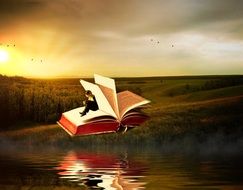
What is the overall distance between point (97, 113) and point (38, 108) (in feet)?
48.2

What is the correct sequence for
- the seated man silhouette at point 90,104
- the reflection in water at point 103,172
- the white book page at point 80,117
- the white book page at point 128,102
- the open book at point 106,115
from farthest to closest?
1. the seated man silhouette at point 90,104
2. the white book page at point 128,102
3. the white book page at point 80,117
4. the open book at point 106,115
5. the reflection in water at point 103,172

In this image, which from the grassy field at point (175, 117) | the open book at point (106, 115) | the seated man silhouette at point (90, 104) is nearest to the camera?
the open book at point (106, 115)

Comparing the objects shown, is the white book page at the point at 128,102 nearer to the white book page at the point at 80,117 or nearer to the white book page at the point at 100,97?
the white book page at the point at 100,97

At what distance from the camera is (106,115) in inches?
535

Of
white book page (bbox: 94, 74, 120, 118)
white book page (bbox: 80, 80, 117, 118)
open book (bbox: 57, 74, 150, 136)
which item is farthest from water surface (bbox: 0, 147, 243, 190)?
white book page (bbox: 94, 74, 120, 118)

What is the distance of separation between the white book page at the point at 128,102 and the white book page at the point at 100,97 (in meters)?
0.25

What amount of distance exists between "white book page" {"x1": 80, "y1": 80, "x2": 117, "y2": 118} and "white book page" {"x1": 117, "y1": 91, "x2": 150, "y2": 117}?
25cm

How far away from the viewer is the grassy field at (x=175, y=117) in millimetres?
26453

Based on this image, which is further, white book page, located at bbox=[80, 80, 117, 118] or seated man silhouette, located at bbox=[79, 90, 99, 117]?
seated man silhouette, located at bbox=[79, 90, 99, 117]

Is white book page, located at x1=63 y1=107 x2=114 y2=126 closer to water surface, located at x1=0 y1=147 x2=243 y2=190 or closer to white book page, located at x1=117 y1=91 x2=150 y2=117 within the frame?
white book page, located at x1=117 y1=91 x2=150 y2=117

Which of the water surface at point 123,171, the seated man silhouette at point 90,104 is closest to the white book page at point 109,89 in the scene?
the seated man silhouette at point 90,104

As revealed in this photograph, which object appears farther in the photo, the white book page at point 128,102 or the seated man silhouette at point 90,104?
the seated man silhouette at point 90,104

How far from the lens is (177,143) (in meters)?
26.3

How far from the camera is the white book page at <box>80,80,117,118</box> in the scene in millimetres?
13521
